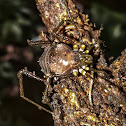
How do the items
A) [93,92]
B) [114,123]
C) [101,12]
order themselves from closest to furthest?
[114,123], [93,92], [101,12]

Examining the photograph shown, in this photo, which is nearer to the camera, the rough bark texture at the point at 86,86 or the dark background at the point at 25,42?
the rough bark texture at the point at 86,86

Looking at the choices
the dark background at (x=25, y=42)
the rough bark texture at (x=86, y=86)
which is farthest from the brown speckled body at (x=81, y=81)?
the dark background at (x=25, y=42)

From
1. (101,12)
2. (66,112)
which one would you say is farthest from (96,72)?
(101,12)

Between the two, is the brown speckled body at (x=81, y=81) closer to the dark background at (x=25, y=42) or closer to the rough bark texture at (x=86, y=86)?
the rough bark texture at (x=86, y=86)

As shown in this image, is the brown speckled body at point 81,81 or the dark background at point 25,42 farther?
the dark background at point 25,42

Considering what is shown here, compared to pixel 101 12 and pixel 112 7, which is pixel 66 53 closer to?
pixel 101 12

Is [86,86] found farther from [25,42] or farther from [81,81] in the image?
[25,42]
